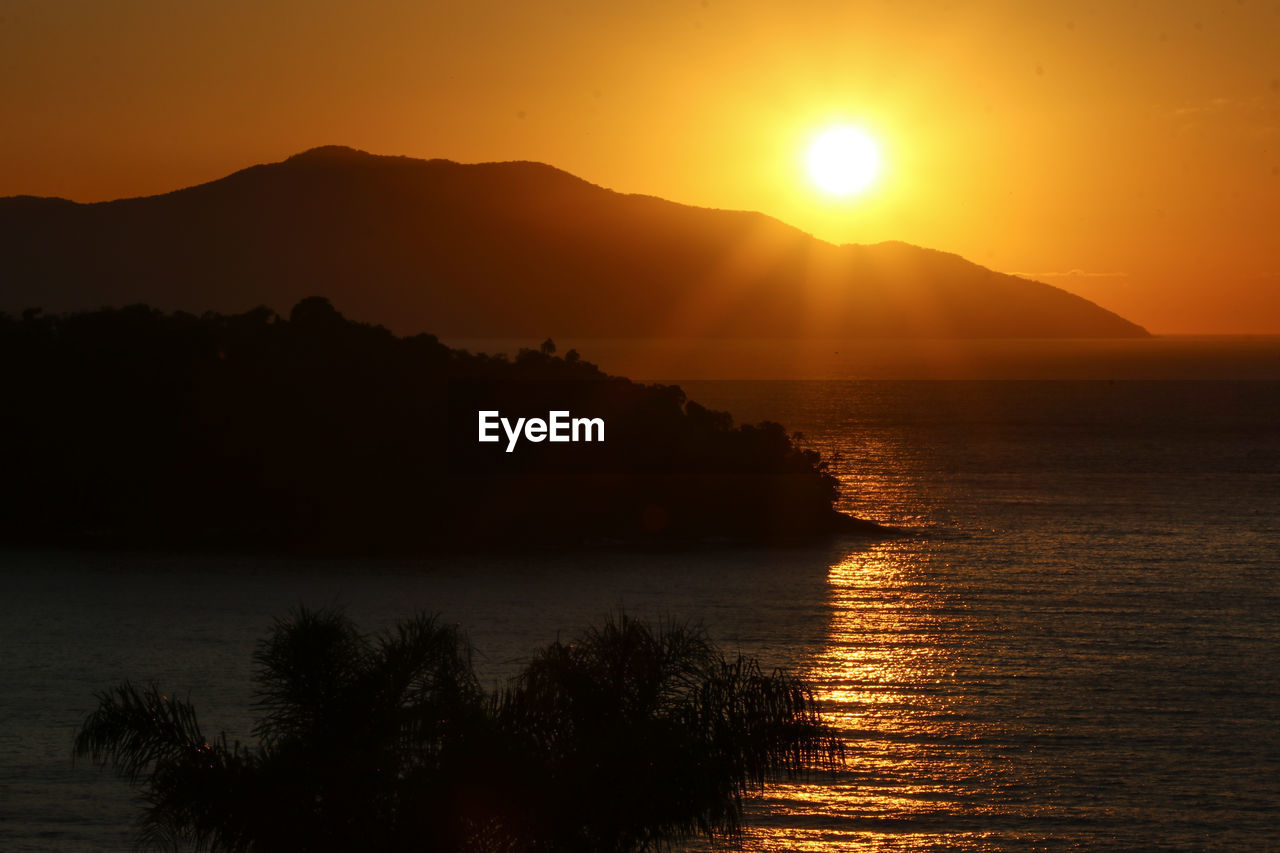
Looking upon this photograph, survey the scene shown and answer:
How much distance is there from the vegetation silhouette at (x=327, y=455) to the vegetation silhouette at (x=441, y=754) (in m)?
61.2

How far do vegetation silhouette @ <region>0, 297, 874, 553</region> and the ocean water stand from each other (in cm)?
521

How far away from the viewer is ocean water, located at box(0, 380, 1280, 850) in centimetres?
2933

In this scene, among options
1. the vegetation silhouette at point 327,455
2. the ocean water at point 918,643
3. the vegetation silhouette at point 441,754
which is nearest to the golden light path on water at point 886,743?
the ocean water at point 918,643

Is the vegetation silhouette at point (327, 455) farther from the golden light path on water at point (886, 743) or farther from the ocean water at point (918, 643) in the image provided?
the golden light path on water at point (886, 743)

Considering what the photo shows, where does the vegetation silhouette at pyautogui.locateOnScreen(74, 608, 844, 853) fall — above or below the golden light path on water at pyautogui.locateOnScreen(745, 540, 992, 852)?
above

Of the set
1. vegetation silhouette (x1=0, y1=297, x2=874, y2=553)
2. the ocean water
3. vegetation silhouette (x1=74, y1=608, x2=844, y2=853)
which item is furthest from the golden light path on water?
vegetation silhouette (x1=0, y1=297, x2=874, y2=553)

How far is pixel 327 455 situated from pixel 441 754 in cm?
6445

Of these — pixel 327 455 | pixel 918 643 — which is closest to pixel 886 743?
pixel 918 643

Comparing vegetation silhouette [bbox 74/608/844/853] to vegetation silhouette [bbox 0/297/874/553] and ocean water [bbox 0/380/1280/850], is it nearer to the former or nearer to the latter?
ocean water [bbox 0/380/1280/850]

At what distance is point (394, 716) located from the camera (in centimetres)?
1442

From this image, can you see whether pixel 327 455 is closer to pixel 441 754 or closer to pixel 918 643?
pixel 918 643

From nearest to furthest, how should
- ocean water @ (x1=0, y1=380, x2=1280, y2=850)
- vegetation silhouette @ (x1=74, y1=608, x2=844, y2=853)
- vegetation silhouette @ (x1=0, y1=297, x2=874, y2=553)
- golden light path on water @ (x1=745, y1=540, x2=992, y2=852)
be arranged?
1. vegetation silhouette @ (x1=74, y1=608, x2=844, y2=853)
2. golden light path on water @ (x1=745, y1=540, x2=992, y2=852)
3. ocean water @ (x1=0, y1=380, x2=1280, y2=850)
4. vegetation silhouette @ (x1=0, y1=297, x2=874, y2=553)

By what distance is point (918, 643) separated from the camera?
164 feet

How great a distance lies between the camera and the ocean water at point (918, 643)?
29.3 meters
